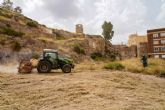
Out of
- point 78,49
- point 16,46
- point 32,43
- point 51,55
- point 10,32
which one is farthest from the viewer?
point 78,49

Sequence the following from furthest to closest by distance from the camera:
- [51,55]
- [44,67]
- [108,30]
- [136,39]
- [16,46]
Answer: [136,39] < [108,30] < [16,46] < [51,55] < [44,67]

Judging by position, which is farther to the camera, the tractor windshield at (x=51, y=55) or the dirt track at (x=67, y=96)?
the tractor windshield at (x=51, y=55)

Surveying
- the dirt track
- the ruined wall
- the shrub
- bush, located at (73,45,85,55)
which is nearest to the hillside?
bush, located at (73,45,85,55)

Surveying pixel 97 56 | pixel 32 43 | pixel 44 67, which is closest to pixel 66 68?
pixel 44 67

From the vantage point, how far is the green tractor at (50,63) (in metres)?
26.7

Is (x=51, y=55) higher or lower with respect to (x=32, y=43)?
lower

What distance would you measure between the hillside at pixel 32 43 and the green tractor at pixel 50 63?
52.8 feet

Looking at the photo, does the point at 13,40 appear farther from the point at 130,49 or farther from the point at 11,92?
the point at 130,49

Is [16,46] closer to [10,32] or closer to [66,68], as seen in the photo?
[10,32]

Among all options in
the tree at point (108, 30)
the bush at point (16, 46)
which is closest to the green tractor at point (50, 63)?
the bush at point (16, 46)

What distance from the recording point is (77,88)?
61.2ft

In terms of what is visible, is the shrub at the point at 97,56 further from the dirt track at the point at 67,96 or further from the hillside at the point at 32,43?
the dirt track at the point at 67,96

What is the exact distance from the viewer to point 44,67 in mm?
26688

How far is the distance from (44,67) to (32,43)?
2390 cm
